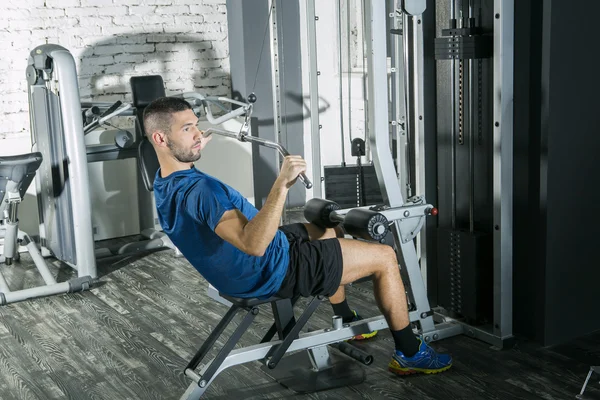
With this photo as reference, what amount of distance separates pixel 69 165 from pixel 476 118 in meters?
2.13

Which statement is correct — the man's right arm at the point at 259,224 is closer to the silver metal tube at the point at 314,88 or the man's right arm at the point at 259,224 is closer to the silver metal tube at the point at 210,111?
the silver metal tube at the point at 314,88

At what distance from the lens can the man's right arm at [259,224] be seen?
7.23ft

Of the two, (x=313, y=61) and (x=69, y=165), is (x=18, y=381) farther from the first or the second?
(x=313, y=61)

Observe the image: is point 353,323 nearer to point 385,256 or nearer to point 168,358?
point 385,256

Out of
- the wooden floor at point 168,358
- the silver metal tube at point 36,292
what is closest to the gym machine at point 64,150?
the silver metal tube at point 36,292

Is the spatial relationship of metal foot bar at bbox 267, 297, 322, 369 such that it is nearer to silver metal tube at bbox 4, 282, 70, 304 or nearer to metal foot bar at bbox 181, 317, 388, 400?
metal foot bar at bbox 181, 317, 388, 400

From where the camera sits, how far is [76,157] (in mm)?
3967

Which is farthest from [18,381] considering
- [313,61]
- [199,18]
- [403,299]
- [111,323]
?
[199,18]

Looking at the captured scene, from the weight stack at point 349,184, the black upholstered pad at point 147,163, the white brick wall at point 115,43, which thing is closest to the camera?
the weight stack at point 349,184

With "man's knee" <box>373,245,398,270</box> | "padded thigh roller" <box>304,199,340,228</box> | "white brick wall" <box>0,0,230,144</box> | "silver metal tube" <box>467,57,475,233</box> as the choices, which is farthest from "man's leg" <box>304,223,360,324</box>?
→ "white brick wall" <box>0,0,230,144</box>

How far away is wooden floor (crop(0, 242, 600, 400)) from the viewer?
258 cm

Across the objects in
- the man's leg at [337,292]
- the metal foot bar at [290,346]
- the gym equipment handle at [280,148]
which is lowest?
the metal foot bar at [290,346]

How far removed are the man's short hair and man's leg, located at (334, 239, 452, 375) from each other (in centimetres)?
67

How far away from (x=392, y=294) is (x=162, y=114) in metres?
0.95
